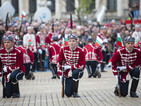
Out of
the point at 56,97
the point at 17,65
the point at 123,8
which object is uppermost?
the point at 123,8

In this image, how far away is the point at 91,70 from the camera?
18578 mm

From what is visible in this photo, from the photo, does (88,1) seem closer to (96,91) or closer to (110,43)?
(110,43)

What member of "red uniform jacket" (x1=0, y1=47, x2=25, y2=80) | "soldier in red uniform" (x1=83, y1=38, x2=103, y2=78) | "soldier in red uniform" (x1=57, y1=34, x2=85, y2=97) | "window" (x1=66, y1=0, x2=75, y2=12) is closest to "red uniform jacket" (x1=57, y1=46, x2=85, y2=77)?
"soldier in red uniform" (x1=57, y1=34, x2=85, y2=97)

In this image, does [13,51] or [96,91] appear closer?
[13,51]

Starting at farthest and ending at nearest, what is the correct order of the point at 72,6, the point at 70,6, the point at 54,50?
the point at 70,6
the point at 72,6
the point at 54,50

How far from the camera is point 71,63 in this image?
12352mm

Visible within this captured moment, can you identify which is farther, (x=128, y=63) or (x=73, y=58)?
(x=73, y=58)

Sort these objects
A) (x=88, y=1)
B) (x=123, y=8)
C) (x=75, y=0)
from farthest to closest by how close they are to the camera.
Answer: (x=75, y=0) → (x=123, y=8) → (x=88, y=1)

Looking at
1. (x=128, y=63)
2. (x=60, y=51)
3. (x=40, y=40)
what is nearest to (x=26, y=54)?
(x=40, y=40)

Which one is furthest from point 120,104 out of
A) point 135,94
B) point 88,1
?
point 88,1

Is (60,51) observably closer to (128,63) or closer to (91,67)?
(128,63)

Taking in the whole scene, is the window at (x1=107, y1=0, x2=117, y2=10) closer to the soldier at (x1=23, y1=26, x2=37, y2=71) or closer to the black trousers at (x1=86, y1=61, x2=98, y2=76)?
the soldier at (x1=23, y1=26, x2=37, y2=71)

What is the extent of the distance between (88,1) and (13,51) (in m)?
32.0

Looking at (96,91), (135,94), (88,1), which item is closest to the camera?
(135,94)
